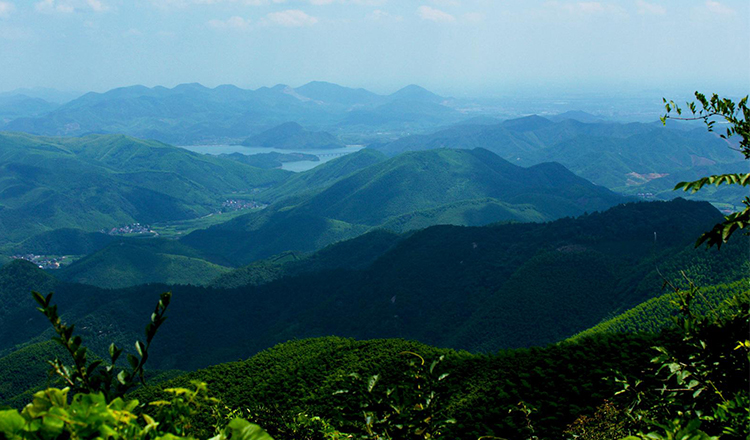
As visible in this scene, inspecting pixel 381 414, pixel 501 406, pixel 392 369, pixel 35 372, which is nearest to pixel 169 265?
pixel 35 372

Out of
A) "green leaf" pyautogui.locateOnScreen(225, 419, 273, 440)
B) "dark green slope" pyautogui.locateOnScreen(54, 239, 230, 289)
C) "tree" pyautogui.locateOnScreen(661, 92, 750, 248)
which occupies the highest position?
"tree" pyautogui.locateOnScreen(661, 92, 750, 248)

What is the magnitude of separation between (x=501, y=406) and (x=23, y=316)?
94.1 m

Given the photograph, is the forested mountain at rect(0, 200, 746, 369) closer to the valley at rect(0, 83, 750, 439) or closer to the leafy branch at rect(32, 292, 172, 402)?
the valley at rect(0, 83, 750, 439)

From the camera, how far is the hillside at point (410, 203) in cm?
14238

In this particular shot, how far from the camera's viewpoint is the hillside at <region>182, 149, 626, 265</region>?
14238 centimetres

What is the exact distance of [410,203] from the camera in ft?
551

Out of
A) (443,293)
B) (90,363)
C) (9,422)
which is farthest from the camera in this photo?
(443,293)

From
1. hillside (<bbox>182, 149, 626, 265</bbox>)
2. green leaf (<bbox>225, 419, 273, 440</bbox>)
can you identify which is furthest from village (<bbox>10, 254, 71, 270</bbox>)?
green leaf (<bbox>225, 419, 273, 440</bbox>)

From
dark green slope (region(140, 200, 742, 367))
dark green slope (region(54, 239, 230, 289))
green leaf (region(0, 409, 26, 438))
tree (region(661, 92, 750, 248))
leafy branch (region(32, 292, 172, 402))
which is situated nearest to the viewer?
green leaf (region(0, 409, 26, 438))

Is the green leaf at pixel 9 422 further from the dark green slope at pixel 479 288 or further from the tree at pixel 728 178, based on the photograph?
the dark green slope at pixel 479 288

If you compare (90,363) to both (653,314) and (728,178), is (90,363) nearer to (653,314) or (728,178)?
(728,178)

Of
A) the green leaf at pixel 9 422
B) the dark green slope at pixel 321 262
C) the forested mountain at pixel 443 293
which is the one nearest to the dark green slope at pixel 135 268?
the dark green slope at pixel 321 262

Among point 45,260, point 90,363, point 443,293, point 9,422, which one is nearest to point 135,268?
point 45,260

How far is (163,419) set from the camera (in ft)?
10.1
